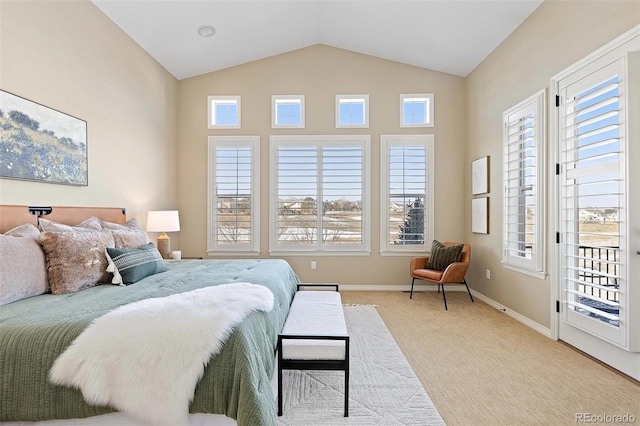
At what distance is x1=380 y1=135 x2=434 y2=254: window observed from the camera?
491cm

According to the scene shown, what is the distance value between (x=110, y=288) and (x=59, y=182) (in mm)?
1293

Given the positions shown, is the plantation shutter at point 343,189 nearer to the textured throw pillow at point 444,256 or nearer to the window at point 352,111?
the window at point 352,111

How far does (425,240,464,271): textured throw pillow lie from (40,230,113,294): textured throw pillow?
12.3 feet

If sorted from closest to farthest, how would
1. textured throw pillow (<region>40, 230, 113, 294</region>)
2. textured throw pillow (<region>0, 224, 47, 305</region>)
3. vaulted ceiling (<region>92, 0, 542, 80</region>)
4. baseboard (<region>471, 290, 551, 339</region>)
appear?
textured throw pillow (<region>0, 224, 47, 305</region>) < textured throw pillow (<region>40, 230, 113, 294</region>) < baseboard (<region>471, 290, 551, 339</region>) < vaulted ceiling (<region>92, 0, 542, 80</region>)

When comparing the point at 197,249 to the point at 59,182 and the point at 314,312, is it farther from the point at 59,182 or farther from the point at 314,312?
the point at 314,312

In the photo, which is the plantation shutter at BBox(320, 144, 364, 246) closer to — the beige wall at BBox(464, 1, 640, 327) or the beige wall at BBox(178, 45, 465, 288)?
the beige wall at BBox(178, 45, 465, 288)

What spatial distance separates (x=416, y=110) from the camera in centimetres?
496

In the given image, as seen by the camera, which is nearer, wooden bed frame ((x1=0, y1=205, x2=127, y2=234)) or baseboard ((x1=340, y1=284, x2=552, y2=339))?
wooden bed frame ((x1=0, y1=205, x2=127, y2=234))

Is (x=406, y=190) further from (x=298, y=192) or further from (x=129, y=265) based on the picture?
(x=129, y=265)

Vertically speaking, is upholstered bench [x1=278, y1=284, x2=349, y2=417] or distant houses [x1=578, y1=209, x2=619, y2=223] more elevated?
distant houses [x1=578, y1=209, x2=619, y2=223]

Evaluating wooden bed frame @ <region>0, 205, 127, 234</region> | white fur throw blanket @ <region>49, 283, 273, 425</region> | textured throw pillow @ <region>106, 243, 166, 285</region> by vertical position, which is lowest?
white fur throw blanket @ <region>49, 283, 273, 425</region>

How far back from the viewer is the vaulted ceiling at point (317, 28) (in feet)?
11.6

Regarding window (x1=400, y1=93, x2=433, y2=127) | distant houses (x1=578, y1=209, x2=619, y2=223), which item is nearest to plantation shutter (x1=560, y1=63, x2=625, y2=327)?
distant houses (x1=578, y1=209, x2=619, y2=223)

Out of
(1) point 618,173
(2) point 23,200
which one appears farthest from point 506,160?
(2) point 23,200
